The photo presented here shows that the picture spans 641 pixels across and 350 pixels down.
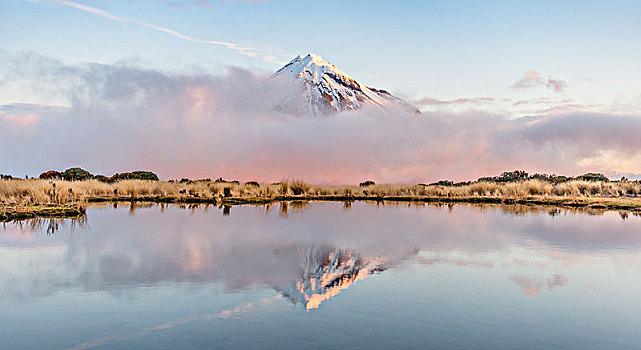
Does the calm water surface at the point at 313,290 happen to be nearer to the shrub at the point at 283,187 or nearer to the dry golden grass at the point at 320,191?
the dry golden grass at the point at 320,191

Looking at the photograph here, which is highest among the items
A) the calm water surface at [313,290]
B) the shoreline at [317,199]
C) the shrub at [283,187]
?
the shrub at [283,187]

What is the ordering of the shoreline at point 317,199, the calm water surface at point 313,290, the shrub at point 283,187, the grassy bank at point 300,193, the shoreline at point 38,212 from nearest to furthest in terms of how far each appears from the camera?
the calm water surface at point 313,290 < the shoreline at point 38,212 < the shoreline at point 317,199 < the grassy bank at point 300,193 < the shrub at point 283,187

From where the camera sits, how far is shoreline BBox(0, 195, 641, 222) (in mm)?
16438

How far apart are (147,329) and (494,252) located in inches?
314

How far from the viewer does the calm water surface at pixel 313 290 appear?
5168 millimetres

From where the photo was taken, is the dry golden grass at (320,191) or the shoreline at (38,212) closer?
the shoreline at (38,212)

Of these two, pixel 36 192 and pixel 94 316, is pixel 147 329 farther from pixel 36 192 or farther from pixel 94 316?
pixel 36 192

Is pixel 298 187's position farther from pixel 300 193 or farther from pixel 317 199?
pixel 317 199

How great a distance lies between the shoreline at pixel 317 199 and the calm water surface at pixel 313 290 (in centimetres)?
352

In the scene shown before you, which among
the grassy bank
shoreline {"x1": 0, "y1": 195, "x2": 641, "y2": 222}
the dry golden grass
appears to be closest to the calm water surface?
shoreline {"x1": 0, "y1": 195, "x2": 641, "y2": 222}

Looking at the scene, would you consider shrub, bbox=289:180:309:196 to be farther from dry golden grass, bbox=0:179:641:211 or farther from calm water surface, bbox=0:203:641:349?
calm water surface, bbox=0:203:641:349

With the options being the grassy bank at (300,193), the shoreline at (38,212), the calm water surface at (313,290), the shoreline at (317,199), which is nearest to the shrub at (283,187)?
the grassy bank at (300,193)

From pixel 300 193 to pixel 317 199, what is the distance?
275 centimetres

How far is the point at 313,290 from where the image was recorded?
706 cm
